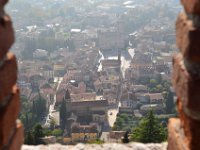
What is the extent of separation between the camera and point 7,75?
0.86 m

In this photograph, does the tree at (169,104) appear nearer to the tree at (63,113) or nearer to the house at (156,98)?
the house at (156,98)

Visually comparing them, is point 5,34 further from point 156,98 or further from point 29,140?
point 156,98

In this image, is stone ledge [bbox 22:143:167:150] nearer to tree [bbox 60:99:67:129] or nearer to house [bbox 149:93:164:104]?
tree [bbox 60:99:67:129]

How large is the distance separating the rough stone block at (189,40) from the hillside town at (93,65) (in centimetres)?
557

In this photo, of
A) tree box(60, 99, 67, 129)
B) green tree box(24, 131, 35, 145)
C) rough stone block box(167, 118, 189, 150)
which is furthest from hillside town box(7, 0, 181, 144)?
rough stone block box(167, 118, 189, 150)

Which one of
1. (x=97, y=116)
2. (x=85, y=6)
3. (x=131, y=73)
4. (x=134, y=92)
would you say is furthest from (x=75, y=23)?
(x=97, y=116)

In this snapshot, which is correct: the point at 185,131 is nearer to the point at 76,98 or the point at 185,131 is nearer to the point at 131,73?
the point at 76,98

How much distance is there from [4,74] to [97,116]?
18227mm

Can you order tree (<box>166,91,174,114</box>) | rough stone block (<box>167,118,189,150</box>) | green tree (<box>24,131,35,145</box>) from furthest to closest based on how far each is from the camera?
1. tree (<box>166,91,174,114</box>)
2. green tree (<box>24,131,35,145</box>)
3. rough stone block (<box>167,118,189,150</box>)

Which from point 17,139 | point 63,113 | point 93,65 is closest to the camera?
point 17,139

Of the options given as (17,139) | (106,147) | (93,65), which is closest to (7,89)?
(17,139)

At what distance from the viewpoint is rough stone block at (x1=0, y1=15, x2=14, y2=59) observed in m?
0.83

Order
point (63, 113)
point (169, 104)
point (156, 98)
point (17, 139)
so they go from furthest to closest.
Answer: point (156, 98) → point (169, 104) → point (63, 113) → point (17, 139)

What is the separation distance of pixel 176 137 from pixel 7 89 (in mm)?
416
